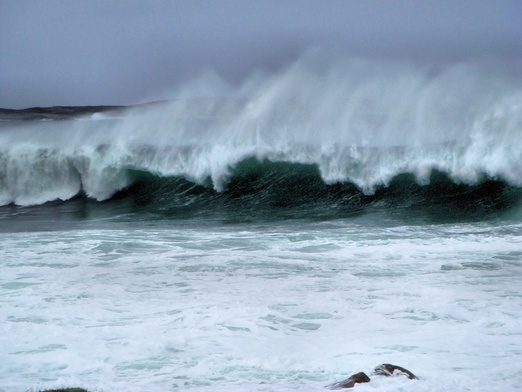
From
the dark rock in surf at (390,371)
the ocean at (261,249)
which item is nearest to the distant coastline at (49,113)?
the ocean at (261,249)

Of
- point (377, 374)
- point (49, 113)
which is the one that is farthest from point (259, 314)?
point (49, 113)

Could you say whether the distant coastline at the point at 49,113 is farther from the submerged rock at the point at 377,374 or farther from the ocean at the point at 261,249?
the submerged rock at the point at 377,374

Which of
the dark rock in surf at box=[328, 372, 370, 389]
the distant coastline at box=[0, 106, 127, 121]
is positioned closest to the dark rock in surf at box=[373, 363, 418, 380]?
the dark rock in surf at box=[328, 372, 370, 389]

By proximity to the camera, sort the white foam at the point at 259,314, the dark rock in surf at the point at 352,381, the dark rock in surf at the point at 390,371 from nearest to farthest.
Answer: the dark rock in surf at the point at 352,381
the dark rock in surf at the point at 390,371
the white foam at the point at 259,314

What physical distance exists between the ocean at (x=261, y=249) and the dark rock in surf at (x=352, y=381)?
76mm

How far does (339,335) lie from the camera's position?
5.81 meters

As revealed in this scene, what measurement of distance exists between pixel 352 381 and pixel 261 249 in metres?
6.04

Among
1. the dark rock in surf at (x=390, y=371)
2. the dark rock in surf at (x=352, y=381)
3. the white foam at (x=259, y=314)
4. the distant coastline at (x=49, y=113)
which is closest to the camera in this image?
the dark rock in surf at (x=352, y=381)

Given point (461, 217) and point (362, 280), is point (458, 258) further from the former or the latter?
point (461, 217)

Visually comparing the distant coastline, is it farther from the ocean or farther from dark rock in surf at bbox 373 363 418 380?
dark rock in surf at bbox 373 363 418 380

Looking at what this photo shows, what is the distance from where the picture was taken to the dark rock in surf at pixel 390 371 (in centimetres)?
455

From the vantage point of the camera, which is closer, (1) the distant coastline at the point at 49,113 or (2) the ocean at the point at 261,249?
(2) the ocean at the point at 261,249

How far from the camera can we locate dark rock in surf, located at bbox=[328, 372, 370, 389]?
14.3ft

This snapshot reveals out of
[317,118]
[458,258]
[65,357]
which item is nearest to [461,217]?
[458,258]
